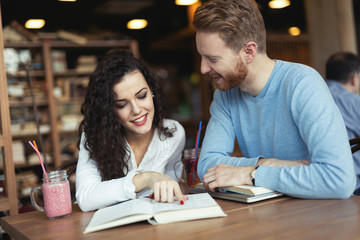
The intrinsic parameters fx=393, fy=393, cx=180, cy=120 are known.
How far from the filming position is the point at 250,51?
1690 mm

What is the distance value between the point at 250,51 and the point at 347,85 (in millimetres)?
1687

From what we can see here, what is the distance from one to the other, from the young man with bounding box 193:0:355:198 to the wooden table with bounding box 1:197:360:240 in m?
0.10

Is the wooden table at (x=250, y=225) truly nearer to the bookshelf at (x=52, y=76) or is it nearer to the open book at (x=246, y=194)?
the open book at (x=246, y=194)

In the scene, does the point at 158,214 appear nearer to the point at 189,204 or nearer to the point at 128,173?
the point at 189,204

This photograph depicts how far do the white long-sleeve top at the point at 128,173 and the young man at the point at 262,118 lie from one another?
0.84 ft

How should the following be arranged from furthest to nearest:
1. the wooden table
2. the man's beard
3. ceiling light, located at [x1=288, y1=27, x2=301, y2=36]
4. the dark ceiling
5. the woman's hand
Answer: ceiling light, located at [x1=288, y1=27, x2=301, y2=36] → the dark ceiling → the man's beard → the woman's hand → the wooden table

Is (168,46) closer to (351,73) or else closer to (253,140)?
(351,73)

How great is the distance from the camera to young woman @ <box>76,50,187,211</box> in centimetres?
180

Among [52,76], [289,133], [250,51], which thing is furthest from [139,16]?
[289,133]

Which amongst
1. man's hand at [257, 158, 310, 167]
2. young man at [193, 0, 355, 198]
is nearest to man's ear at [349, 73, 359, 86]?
young man at [193, 0, 355, 198]

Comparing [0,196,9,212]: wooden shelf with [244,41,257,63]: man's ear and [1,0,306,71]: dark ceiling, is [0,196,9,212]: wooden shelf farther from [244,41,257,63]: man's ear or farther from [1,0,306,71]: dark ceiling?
[1,0,306,71]: dark ceiling

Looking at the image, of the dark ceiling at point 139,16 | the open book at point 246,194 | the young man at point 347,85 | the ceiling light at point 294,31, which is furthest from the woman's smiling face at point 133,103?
the ceiling light at point 294,31

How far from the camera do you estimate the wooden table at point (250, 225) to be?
0.99 metres

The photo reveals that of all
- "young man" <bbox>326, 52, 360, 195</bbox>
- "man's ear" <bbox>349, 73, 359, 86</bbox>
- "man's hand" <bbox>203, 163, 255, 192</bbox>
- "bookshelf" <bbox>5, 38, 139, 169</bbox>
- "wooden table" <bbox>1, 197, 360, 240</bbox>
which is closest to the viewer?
"wooden table" <bbox>1, 197, 360, 240</bbox>
